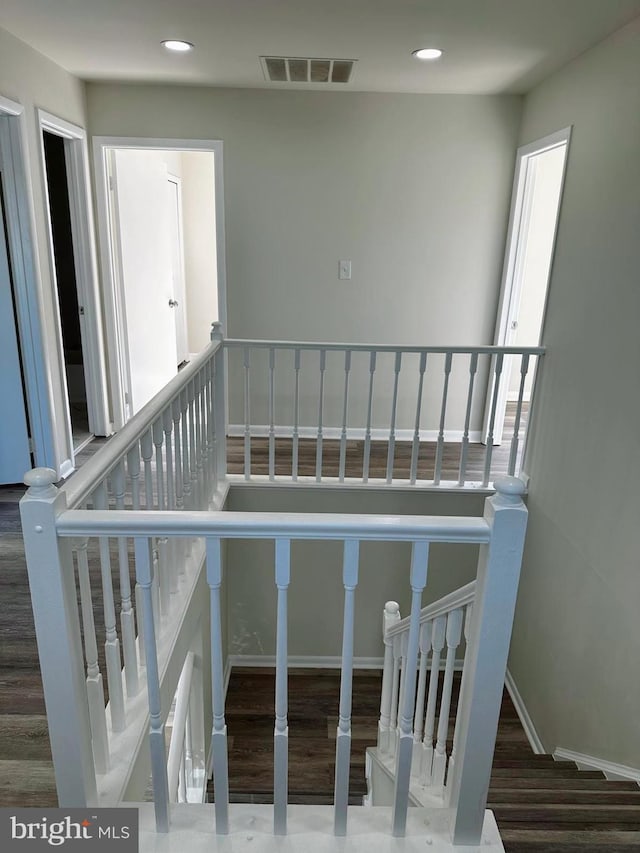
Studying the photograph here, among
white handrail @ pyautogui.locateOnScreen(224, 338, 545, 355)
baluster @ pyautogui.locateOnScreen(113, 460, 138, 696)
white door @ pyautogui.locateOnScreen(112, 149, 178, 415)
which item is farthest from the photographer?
white door @ pyautogui.locateOnScreen(112, 149, 178, 415)

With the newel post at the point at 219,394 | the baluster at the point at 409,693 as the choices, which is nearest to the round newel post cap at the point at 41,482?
the baluster at the point at 409,693

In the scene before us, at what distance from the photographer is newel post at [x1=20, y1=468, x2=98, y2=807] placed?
103cm

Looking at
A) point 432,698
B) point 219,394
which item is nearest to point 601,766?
point 432,698

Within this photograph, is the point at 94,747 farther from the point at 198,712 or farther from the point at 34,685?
the point at 198,712

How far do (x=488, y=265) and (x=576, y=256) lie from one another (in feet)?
3.83

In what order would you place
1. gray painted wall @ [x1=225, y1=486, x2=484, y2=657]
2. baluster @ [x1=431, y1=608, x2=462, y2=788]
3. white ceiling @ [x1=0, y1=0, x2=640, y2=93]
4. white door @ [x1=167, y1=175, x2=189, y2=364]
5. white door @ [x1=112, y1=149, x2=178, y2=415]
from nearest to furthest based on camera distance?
baluster @ [x1=431, y1=608, x2=462, y2=788] < white ceiling @ [x1=0, y1=0, x2=640, y2=93] < gray painted wall @ [x1=225, y1=486, x2=484, y2=657] < white door @ [x1=112, y1=149, x2=178, y2=415] < white door @ [x1=167, y1=175, x2=189, y2=364]

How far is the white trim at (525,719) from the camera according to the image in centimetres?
311

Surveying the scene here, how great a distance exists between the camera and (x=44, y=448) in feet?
11.1

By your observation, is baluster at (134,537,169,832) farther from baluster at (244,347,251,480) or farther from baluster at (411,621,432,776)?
baluster at (244,347,251,480)

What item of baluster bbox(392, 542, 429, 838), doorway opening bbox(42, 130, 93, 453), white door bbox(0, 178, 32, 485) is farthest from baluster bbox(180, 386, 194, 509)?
doorway opening bbox(42, 130, 93, 453)

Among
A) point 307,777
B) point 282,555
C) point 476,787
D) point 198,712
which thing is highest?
point 282,555

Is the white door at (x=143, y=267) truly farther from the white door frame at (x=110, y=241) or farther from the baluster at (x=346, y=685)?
the baluster at (x=346, y=685)

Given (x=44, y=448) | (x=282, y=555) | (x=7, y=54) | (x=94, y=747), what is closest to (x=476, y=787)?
(x=282, y=555)

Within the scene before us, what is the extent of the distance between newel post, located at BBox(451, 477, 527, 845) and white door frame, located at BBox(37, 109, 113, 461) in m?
3.17
